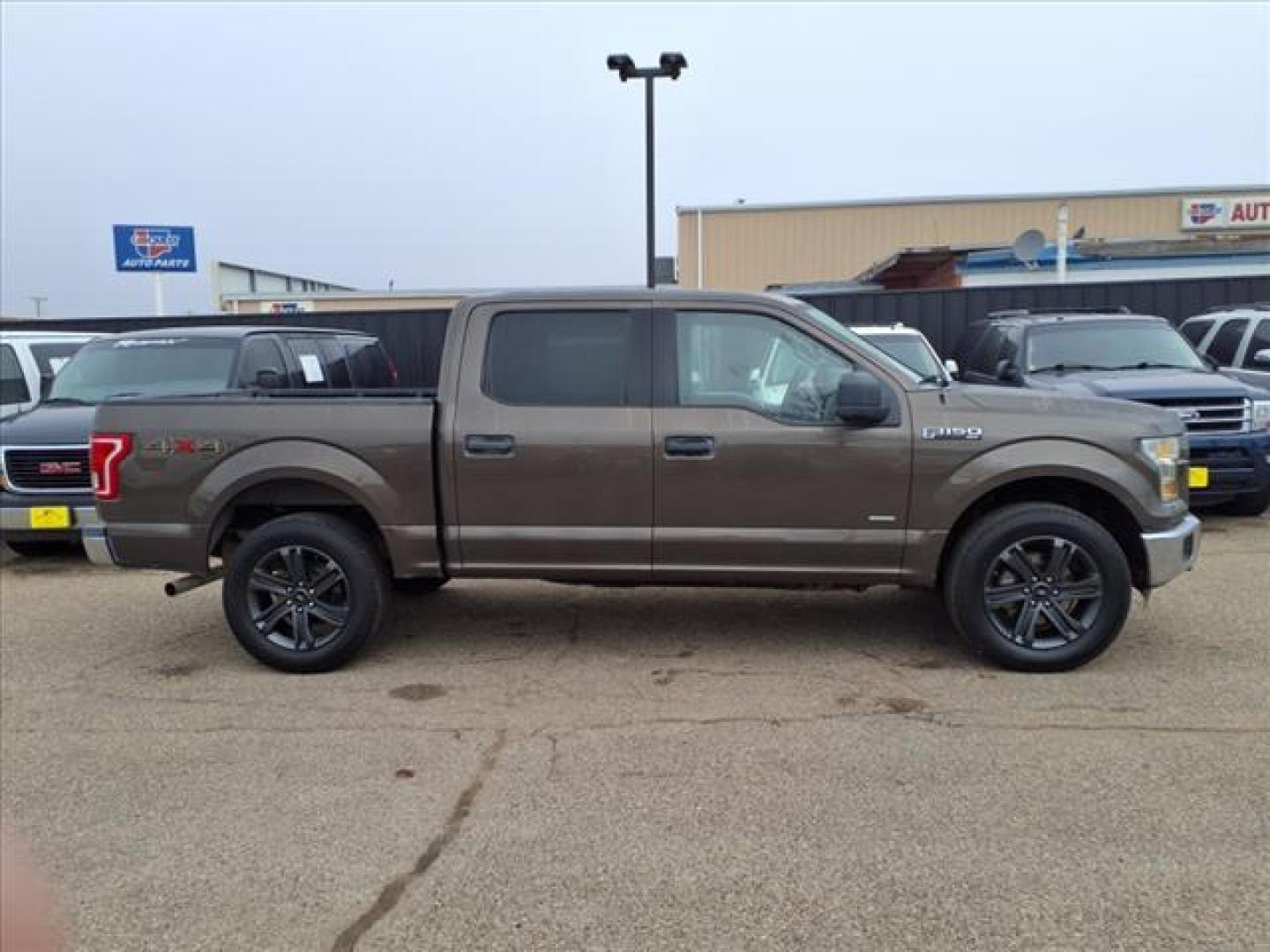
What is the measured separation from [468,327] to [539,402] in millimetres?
569

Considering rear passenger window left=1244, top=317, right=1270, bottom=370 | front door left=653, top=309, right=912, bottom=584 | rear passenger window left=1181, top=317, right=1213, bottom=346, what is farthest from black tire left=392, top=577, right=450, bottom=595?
rear passenger window left=1181, top=317, right=1213, bottom=346

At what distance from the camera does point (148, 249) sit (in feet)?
80.2

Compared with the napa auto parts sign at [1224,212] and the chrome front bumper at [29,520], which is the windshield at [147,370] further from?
the napa auto parts sign at [1224,212]

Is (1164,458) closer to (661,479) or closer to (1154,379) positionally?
(661,479)

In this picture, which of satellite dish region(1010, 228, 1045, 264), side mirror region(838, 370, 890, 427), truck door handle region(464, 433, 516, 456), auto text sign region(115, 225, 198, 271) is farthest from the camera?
auto text sign region(115, 225, 198, 271)

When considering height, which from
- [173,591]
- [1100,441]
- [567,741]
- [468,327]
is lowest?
[567,741]

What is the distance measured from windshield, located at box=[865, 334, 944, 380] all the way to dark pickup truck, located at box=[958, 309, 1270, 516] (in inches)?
23.0

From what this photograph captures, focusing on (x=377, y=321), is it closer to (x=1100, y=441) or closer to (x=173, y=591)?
(x=173, y=591)

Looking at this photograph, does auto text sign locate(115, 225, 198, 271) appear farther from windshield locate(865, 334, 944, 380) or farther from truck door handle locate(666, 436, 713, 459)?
truck door handle locate(666, 436, 713, 459)

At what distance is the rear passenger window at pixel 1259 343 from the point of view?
10125 millimetres

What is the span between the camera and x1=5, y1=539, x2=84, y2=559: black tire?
8625 millimetres

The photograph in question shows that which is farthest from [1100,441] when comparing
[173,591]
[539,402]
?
[173,591]

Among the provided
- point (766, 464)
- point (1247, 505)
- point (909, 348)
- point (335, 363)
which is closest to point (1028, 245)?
point (909, 348)

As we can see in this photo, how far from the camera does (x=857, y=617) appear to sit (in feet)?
20.1
